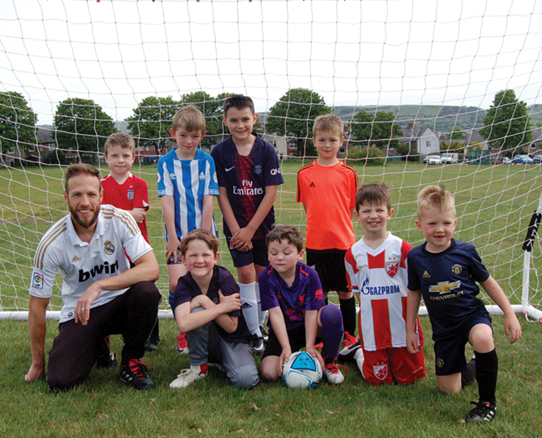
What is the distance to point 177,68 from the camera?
3914 millimetres

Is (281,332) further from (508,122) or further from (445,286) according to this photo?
(508,122)

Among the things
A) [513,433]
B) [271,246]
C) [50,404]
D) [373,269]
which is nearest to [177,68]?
[271,246]

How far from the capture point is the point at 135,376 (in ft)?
Result: 8.46

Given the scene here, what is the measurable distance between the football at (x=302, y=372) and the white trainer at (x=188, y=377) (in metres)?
0.54

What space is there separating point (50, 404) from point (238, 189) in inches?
71.5

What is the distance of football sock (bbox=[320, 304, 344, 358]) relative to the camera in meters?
2.61

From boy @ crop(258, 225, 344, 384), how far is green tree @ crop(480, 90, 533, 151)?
9.08 ft

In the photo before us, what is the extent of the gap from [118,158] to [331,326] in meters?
2.11

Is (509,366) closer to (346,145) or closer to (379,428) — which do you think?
(379,428)

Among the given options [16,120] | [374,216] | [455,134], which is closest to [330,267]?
[374,216]

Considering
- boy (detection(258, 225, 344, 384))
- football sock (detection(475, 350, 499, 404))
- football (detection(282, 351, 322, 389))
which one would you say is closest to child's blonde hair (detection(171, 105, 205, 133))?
boy (detection(258, 225, 344, 384))

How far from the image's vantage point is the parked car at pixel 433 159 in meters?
5.88

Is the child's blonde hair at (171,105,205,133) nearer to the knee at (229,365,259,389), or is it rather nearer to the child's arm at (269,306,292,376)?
the child's arm at (269,306,292,376)

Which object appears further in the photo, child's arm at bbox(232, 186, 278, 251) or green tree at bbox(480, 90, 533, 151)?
green tree at bbox(480, 90, 533, 151)
